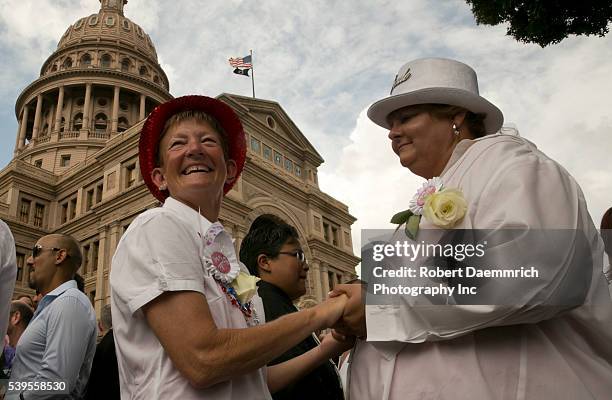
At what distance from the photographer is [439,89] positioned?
87.6 inches

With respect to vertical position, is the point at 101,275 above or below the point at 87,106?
below

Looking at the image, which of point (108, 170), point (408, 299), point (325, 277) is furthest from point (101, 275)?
point (408, 299)

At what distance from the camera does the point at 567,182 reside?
5.95 ft

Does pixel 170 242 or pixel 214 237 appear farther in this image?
pixel 214 237

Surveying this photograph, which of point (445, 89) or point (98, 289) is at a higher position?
point (98, 289)

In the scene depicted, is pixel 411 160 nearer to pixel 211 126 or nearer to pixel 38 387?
pixel 211 126

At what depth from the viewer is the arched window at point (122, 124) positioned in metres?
41.8

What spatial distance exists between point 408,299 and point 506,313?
1.05 ft

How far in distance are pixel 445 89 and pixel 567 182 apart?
675mm

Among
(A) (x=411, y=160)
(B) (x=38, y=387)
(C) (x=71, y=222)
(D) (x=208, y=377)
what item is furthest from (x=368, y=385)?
(C) (x=71, y=222)

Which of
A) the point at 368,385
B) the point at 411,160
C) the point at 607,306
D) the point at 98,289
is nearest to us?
the point at 607,306

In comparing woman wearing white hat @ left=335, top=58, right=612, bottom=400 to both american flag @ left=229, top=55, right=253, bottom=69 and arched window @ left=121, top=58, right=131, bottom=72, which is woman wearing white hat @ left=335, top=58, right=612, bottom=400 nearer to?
american flag @ left=229, top=55, right=253, bottom=69

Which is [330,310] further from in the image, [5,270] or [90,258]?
[90,258]

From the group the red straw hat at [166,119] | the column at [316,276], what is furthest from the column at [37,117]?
the red straw hat at [166,119]
